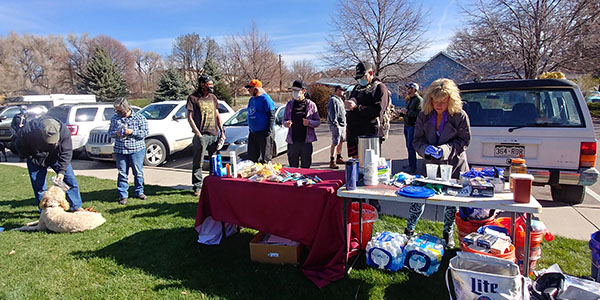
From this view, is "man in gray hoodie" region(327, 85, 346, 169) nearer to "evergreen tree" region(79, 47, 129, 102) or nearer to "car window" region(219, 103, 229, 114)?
"car window" region(219, 103, 229, 114)

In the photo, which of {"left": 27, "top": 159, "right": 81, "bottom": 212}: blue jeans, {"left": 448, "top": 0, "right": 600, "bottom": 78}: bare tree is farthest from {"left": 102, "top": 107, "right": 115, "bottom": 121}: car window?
{"left": 448, "top": 0, "right": 600, "bottom": 78}: bare tree

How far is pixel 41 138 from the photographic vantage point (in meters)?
4.23

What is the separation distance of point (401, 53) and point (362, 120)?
16591 mm

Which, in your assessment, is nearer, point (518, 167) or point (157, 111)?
point (518, 167)

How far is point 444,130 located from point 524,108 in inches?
81.7

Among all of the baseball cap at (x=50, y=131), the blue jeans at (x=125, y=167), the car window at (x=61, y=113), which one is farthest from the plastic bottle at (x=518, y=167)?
the car window at (x=61, y=113)

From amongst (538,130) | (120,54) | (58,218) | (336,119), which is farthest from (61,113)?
(120,54)

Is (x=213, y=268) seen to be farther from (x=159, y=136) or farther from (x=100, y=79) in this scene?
(x=100, y=79)

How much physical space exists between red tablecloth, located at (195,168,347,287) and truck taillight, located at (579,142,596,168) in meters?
3.19

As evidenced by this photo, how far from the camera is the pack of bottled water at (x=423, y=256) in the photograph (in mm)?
2907

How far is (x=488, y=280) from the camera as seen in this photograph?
2.06 meters

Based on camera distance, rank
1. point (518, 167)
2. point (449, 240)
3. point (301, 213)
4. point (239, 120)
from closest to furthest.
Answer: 1. point (518, 167)
2. point (301, 213)
3. point (449, 240)
4. point (239, 120)

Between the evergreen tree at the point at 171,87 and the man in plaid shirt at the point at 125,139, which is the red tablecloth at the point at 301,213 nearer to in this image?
the man in plaid shirt at the point at 125,139

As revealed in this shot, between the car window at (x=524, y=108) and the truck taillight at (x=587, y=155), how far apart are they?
27cm
